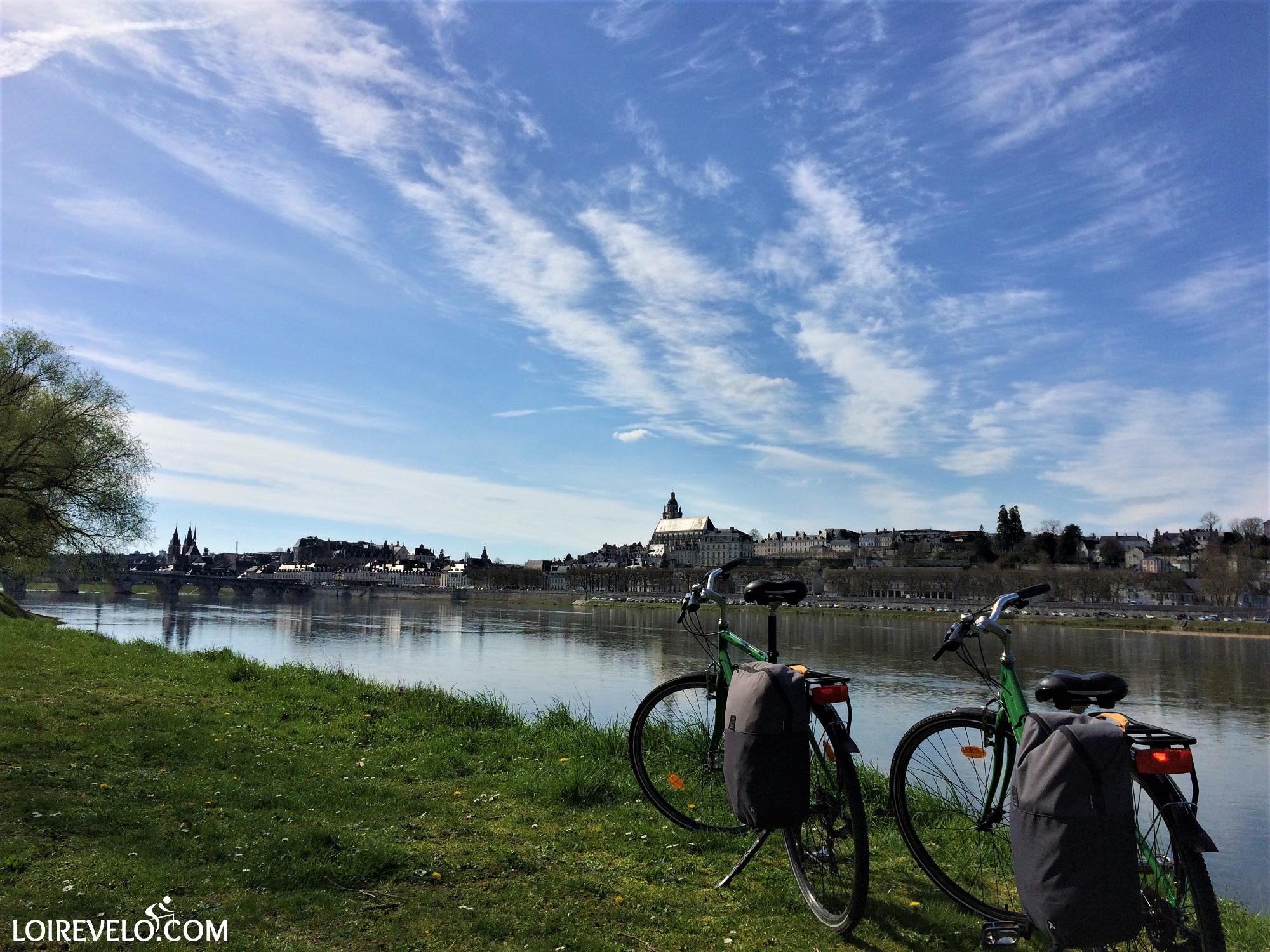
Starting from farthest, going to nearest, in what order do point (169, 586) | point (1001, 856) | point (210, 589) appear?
point (210, 589)
point (169, 586)
point (1001, 856)

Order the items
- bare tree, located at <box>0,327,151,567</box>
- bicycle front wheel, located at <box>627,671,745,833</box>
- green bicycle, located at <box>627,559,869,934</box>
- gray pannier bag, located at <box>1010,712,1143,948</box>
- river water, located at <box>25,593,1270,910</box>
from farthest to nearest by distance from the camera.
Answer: bare tree, located at <box>0,327,151,567</box>
river water, located at <box>25,593,1270,910</box>
bicycle front wheel, located at <box>627,671,745,833</box>
green bicycle, located at <box>627,559,869,934</box>
gray pannier bag, located at <box>1010,712,1143,948</box>

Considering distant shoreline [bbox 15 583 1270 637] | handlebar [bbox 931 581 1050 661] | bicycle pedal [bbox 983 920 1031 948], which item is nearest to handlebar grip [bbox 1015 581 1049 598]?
handlebar [bbox 931 581 1050 661]

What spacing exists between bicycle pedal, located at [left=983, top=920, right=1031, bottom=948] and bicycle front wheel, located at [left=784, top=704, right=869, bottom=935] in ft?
1.73

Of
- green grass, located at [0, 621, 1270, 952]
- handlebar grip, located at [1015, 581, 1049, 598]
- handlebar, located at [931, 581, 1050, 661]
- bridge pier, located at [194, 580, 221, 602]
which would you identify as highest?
handlebar grip, located at [1015, 581, 1049, 598]

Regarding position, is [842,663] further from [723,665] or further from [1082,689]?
[1082,689]

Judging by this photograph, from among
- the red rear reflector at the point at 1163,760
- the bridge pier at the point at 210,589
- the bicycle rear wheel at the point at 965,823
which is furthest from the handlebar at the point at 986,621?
the bridge pier at the point at 210,589

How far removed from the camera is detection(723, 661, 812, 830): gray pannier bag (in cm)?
387

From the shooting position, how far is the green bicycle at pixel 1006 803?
2.89 meters

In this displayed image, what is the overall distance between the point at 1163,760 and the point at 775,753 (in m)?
1.59

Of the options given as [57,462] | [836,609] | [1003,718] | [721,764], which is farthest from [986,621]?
[836,609]

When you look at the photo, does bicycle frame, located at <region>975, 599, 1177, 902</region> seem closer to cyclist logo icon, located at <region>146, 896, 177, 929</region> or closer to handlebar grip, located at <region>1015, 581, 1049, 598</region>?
handlebar grip, located at <region>1015, 581, 1049, 598</region>

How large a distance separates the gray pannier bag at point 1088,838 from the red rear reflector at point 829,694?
49.3 inches

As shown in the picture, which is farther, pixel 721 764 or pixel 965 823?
pixel 721 764

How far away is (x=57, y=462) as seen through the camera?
2161cm
